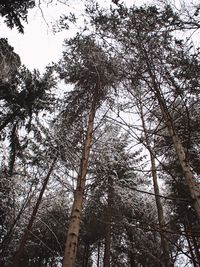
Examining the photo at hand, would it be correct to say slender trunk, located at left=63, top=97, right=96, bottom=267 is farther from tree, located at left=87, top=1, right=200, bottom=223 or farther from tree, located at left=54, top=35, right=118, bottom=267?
tree, located at left=87, top=1, right=200, bottom=223

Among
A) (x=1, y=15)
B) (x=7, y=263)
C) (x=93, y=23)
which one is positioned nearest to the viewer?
(x=93, y=23)

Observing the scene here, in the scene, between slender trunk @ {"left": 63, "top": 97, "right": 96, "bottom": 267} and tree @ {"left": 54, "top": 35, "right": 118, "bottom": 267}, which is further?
tree @ {"left": 54, "top": 35, "right": 118, "bottom": 267}

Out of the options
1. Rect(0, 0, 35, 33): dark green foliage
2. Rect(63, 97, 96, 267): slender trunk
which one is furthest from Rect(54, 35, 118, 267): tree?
Rect(0, 0, 35, 33): dark green foliage

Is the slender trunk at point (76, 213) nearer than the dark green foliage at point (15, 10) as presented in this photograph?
Yes

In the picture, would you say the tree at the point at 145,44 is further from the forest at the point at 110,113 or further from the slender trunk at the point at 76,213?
the slender trunk at the point at 76,213

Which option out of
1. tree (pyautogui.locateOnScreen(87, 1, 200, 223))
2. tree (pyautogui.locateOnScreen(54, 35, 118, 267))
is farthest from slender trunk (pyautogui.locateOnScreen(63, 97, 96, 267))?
tree (pyautogui.locateOnScreen(87, 1, 200, 223))

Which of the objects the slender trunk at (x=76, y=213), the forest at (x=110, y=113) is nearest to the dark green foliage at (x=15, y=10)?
the forest at (x=110, y=113)

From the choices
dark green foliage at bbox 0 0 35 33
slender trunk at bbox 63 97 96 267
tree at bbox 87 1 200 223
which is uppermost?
dark green foliage at bbox 0 0 35 33

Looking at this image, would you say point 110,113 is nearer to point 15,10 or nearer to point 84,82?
point 84,82

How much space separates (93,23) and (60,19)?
85cm

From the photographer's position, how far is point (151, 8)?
4602 mm

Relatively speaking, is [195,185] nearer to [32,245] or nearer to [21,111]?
[21,111]

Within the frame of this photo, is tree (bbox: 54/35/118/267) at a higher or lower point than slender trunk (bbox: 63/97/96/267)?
higher

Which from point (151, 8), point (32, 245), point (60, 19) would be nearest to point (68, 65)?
point (60, 19)
